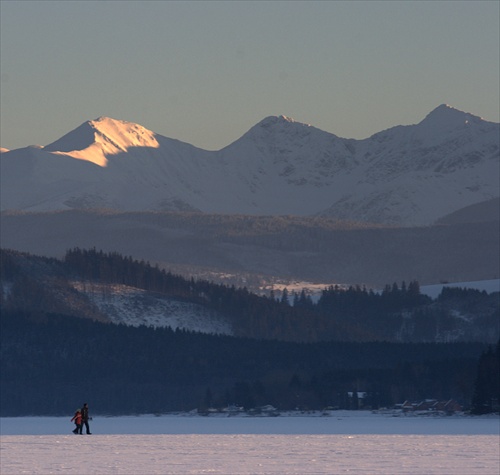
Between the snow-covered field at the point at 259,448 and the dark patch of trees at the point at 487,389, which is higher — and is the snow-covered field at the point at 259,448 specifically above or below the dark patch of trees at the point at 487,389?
below

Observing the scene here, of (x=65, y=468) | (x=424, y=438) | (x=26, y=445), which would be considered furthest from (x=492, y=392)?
(x=65, y=468)

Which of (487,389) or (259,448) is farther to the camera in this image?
(487,389)

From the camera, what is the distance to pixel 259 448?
12356 cm

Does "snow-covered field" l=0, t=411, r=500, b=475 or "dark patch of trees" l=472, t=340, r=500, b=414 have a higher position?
"dark patch of trees" l=472, t=340, r=500, b=414

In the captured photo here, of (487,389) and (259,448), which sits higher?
(487,389)

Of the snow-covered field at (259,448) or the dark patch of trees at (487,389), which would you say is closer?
the snow-covered field at (259,448)

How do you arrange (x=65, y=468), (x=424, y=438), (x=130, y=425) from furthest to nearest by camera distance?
(x=130, y=425), (x=424, y=438), (x=65, y=468)

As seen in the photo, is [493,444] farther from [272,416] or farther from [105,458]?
[272,416]

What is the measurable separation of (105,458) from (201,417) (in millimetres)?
84810

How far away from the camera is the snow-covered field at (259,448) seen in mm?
105938

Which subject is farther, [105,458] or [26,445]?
[26,445]

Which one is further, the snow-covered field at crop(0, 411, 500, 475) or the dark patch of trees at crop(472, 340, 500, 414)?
the dark patch of trees at crop(472, 340, 500, 414)

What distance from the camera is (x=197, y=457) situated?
115m

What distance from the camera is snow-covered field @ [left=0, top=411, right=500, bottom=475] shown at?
106 m
